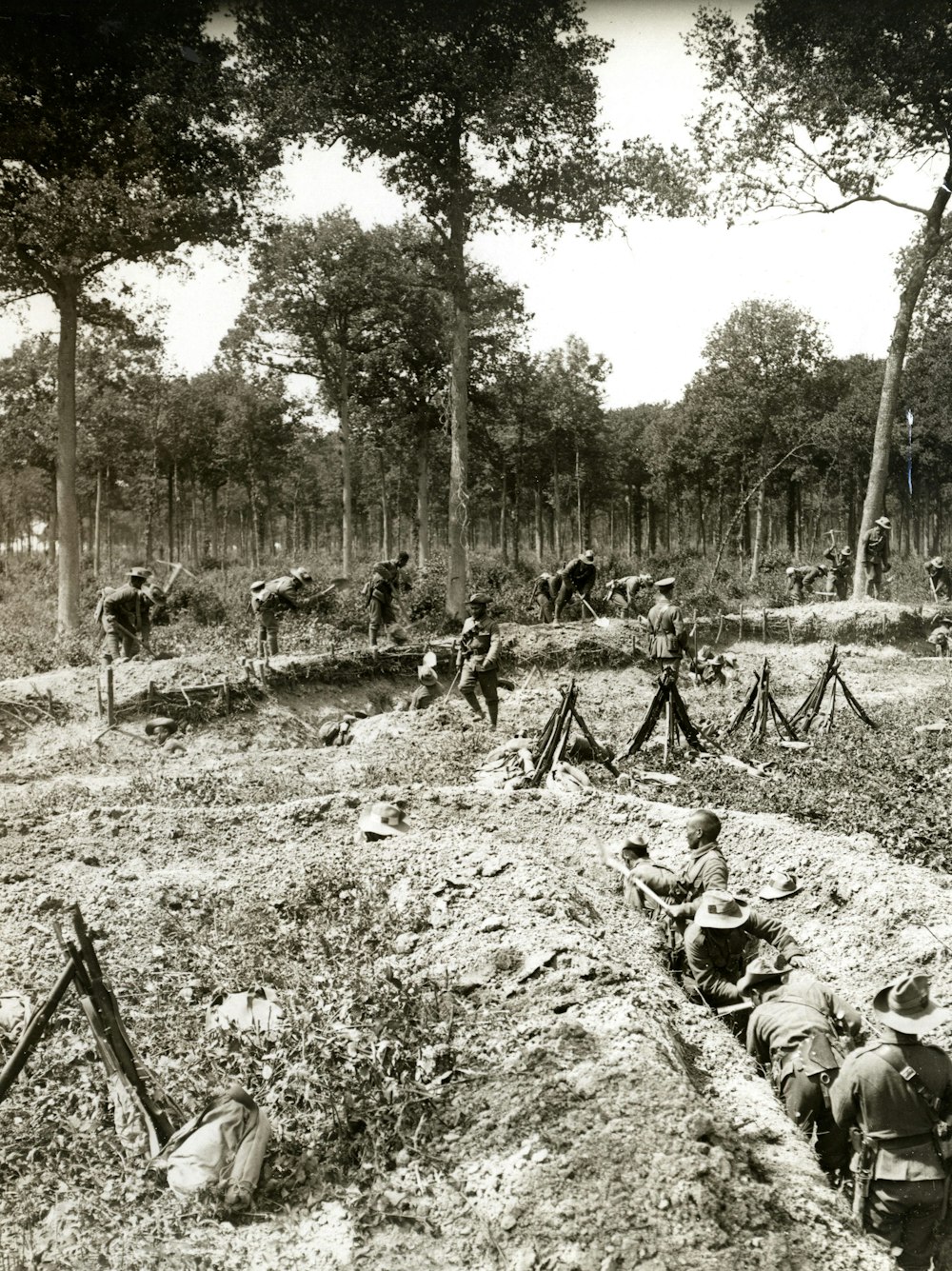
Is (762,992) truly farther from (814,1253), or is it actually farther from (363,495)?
(363,495)

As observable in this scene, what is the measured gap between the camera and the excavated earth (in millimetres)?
3125

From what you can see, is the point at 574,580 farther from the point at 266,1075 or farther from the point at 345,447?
the point at 266,1075

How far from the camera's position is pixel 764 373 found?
28828mm

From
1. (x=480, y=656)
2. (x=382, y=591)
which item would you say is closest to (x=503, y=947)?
(x=480, y=656)

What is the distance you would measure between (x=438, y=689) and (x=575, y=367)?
20.2 metres

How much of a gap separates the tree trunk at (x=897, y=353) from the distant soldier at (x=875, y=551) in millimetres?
153

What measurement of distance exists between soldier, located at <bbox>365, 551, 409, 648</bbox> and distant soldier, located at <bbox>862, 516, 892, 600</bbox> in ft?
35.1

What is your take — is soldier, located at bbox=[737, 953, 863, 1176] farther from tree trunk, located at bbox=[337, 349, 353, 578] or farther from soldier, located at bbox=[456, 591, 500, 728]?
tree trunk, located at bbox=[337, 349, 353, 578]

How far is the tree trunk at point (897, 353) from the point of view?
18109 mm

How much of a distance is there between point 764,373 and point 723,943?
27258 millimetres

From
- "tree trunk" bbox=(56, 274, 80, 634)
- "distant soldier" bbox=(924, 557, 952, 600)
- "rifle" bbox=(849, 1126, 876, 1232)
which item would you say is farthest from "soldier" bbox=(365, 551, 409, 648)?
"distant soldier" bbox=(924, 557, 952, 600)

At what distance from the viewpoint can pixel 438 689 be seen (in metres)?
14.3

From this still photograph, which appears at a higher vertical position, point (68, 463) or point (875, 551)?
point (68, 463)

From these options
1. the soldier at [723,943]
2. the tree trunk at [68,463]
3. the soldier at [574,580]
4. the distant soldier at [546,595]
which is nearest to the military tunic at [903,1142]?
the soldier at [723,943]
